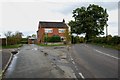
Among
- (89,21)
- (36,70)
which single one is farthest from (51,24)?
(36,70)

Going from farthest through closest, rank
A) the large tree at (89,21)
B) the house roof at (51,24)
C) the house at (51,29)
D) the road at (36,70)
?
the house roof at (51,24), the house at (51,29), the large tree at (89,21), the road at (36,70)

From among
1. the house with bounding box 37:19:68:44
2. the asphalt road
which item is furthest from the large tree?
the asphalt road

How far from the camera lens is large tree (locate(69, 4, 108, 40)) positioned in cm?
7494

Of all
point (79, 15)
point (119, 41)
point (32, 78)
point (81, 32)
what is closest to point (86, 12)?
point (79, 15)

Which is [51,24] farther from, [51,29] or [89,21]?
Result: [89,21]

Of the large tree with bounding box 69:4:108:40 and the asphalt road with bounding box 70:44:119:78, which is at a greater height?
the large tree with bounding box 69:4:108:40

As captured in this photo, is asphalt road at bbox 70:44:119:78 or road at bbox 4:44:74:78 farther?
road at bbox 4:44:74:78

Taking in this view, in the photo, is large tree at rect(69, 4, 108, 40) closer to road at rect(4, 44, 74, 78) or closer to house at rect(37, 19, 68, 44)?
house at rect(37, 19, 68, 44)

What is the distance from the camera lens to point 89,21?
74.7 m

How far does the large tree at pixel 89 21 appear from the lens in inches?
2950

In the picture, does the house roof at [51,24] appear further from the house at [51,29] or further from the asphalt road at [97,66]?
the asphalt road at [97,66]

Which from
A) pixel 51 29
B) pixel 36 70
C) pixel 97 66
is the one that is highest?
pixel 51 29

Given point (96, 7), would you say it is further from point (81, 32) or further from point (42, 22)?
point (42, 22)

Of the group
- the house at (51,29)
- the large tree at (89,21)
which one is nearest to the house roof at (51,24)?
the house at (51,29)
